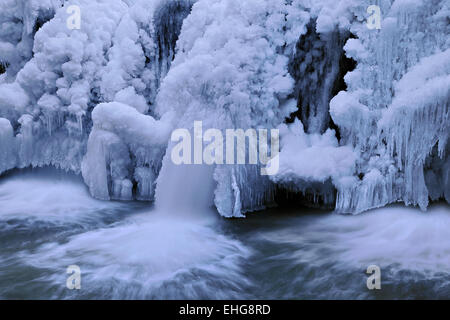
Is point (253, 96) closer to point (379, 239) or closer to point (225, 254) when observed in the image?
point (225, 254)

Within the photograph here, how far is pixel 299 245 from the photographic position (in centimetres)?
462

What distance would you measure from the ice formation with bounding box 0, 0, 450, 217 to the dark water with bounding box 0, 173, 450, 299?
42cm

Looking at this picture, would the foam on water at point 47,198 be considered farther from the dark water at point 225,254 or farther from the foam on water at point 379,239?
the foam on water at point 379,239

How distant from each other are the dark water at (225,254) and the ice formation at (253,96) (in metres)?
0.42

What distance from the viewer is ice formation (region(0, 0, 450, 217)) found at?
4684mm

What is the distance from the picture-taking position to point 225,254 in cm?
446

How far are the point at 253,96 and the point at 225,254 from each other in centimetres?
228

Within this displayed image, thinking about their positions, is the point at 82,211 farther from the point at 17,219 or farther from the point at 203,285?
the point at 203,285

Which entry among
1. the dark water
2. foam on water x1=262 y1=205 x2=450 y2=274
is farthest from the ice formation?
the dark water

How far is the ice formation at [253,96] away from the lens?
4.68 m

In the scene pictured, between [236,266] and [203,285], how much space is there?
0.56 metres

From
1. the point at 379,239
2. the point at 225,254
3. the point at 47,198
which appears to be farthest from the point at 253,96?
the point at 47,198

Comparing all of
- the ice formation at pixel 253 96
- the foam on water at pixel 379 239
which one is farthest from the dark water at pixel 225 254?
the ice formation at pixel 253 96

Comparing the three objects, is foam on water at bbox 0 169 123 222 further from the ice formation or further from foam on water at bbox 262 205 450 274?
foam on water at bbox 262 205 450 274
